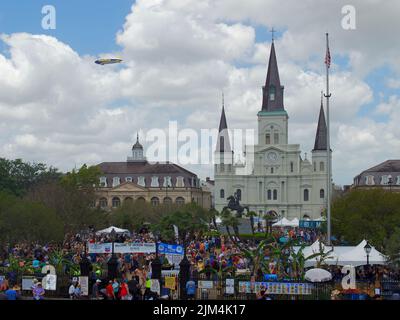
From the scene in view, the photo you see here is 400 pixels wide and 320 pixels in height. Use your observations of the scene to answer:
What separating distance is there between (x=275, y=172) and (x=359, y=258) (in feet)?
279

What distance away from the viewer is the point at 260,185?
11294cm

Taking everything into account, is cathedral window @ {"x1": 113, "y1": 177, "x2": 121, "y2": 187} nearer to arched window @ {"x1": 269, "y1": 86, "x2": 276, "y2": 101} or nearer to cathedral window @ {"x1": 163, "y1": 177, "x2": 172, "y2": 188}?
cathedral window @ {"x1": 163, "y1": 177, "x2": 172, "y2": 188}

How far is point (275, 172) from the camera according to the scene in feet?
370

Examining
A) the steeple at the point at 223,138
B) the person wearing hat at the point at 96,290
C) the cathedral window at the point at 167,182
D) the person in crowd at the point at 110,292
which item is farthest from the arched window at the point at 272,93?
the person in crowd at the point at 110,292

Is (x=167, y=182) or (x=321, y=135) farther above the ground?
(x=321, y=135)

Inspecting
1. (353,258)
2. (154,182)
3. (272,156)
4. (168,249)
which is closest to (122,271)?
(168,249)

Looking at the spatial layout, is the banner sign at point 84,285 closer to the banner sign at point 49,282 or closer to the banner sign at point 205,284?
the banner sign at point 49,282

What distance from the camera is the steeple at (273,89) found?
375 ft

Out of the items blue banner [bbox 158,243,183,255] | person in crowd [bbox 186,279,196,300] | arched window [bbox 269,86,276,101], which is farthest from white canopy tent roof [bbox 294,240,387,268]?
arched window [bbox 269,86,276,101]

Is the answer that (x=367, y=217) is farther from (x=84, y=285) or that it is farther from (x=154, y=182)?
(x=154, y=182)

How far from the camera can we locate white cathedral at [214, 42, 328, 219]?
366 ft
